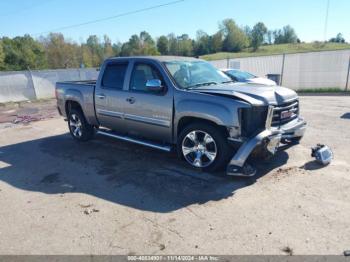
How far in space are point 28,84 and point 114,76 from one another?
1385 cm

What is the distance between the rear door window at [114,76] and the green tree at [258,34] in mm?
101981

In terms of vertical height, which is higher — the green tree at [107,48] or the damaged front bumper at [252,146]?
the green tree at [107,48]

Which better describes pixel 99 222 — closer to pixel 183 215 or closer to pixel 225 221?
pixel 183 215

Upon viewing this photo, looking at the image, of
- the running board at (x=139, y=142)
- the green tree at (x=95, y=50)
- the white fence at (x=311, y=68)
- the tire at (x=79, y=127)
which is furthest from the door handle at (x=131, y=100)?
the green tree at (x=95, y=50)

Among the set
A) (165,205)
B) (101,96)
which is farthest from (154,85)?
(165,205)

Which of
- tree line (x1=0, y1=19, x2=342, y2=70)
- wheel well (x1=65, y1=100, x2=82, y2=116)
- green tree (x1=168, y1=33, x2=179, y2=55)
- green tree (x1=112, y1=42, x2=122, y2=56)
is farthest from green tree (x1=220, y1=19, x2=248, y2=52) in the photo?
wheel well (x1=65, y1=100, x2=82, y2=116)

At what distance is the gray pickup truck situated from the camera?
165 inches

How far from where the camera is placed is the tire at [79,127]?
22.8 feet

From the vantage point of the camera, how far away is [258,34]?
10781cm

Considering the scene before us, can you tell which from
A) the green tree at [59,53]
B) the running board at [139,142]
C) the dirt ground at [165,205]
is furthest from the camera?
the green tree at [59,53]

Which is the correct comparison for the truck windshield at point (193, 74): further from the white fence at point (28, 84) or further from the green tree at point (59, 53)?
the green tree at point (59, 53)

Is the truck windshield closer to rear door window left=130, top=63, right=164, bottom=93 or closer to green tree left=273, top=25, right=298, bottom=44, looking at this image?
rear door window left=130, top=63, right=164, bottom=93

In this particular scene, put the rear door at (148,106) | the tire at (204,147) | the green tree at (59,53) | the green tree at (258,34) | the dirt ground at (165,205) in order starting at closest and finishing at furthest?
the dirt ground at (165,205)
the tire at (204,147)
the rear door at (148,106)
the green tree at (59,53)
the green tree at (258,34)

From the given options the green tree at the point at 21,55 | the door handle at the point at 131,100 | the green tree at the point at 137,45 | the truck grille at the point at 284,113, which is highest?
the green tree at the point at 137,45
